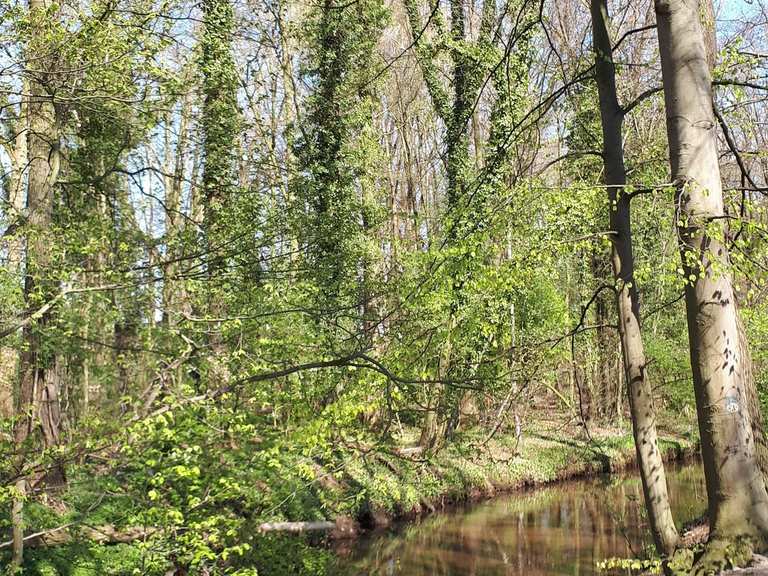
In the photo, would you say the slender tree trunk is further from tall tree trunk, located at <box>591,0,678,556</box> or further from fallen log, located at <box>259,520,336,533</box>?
tall tree trunk, located at <box>591,0,678,556</box>

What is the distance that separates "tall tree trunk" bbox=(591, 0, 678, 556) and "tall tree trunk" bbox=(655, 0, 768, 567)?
70cm

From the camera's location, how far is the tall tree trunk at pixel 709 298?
4355mm

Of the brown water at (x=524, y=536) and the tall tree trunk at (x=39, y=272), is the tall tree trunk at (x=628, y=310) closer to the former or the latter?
the brown water at (x=524, y=536)

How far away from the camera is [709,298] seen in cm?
460

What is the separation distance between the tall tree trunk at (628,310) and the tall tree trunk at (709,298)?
0.70m

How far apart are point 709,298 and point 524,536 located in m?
8.04

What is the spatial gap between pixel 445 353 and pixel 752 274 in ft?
17.6

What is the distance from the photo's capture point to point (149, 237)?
6.02 meters

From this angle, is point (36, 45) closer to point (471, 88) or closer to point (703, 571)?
point (703, 571)

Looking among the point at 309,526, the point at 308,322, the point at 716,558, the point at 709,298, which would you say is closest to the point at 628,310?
the point at 709,298

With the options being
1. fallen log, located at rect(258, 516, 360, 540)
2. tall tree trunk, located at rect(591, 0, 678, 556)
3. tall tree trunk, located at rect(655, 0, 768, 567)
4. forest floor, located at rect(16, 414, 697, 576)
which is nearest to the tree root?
tall tree trunk, located at rect(655, 0, 768, 567)

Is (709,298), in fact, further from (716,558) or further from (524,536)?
(524,536)

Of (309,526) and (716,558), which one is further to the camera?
(309,526)

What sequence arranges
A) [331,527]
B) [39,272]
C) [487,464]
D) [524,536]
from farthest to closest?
[487,464] → [524,536] → [331,527] → [39,272]
